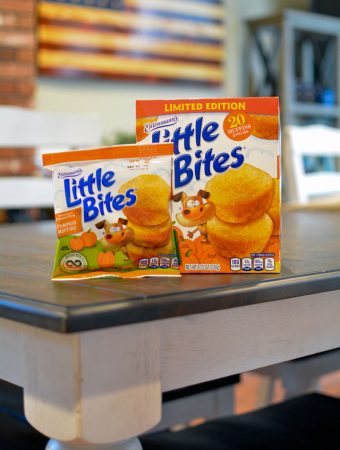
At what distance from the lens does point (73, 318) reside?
57 cm

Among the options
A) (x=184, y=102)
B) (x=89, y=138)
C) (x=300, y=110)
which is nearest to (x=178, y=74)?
(x=300, y=110)

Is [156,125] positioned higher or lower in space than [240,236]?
higher

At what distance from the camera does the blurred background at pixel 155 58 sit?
4.06 m

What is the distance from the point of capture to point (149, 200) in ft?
2.41

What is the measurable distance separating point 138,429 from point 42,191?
1464 millimetres

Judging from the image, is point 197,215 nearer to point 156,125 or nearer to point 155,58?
point 156,125

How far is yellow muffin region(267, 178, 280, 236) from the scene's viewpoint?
78 cm

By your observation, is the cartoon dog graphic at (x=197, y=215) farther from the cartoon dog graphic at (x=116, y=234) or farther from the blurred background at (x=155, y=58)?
the blurred background at (x=155, y=58)

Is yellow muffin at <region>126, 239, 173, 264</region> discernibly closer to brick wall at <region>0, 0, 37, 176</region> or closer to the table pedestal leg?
the table pedestal leg

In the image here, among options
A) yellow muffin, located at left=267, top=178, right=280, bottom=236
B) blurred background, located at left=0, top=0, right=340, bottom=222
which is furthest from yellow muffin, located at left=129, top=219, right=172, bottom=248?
blurred background, located at left=0, top=0, right=340, bottom=222

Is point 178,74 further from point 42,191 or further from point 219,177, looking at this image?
point 219,177

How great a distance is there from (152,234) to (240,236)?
0.32ft

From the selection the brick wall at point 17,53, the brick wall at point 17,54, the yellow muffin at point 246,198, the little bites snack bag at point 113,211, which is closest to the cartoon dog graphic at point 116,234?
the little bites snack bag at point 113,211

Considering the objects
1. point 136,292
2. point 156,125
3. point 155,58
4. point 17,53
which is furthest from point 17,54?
point 136,292
